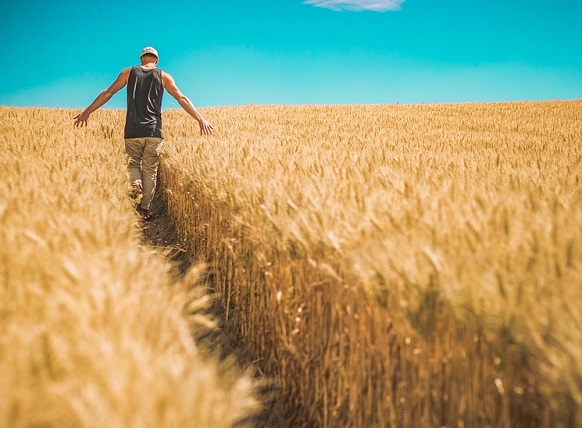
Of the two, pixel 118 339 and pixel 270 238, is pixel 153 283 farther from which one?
pixel 270 238

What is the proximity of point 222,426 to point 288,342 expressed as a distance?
6.14 feet

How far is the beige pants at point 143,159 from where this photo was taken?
6684mm

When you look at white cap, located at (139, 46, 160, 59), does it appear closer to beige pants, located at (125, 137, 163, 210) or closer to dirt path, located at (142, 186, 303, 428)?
beige pants, located at (125, 137, 163, 210)

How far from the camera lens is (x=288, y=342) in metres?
3.05

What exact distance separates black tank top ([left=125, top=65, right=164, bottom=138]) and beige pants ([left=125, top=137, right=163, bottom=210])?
0.39 ft

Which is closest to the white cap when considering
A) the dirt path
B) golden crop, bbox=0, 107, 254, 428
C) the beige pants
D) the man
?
the man

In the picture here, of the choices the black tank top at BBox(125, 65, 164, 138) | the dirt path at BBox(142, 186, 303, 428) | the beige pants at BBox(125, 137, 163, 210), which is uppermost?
the black tank top at BBox(125, 65, 164, 138)

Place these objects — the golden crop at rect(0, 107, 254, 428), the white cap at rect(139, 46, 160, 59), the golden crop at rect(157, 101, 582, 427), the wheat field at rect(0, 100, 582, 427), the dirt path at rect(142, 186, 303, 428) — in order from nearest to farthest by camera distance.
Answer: the golden crop at rect(0, 107, 254, 428) → the wheat field at rect(0, 100, 582, 427) → the golden crop at rect(157, 101, 582, 427) → the dirt path at rect(142, 186, 303, 428) → the white cap at rect(139, 46, 160, 59)

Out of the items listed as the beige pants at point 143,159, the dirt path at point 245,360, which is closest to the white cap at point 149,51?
the beige pants at point 143,159

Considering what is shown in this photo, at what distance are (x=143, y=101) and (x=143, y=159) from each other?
2.74ft

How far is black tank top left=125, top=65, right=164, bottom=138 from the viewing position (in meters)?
6.26

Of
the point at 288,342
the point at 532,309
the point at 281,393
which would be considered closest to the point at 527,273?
the point at 532,309

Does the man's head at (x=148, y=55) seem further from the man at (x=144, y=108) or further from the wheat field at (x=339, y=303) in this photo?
the wheat field at (x=339, y=303)

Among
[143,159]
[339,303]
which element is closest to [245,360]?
[339,303]
